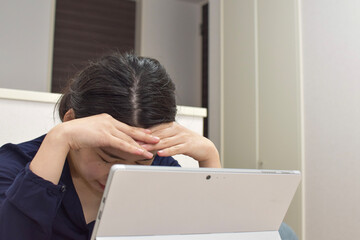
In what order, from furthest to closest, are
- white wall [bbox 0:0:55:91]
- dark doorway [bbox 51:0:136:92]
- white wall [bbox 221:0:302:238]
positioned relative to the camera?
dark doorway [bbox 51:0:136:92] < white wall [bbox 0:0:55:91] < white wall [bbox 221:0:302:238]

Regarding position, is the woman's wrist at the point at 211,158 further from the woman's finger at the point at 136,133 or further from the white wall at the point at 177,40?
the white wall at the point at 177,40

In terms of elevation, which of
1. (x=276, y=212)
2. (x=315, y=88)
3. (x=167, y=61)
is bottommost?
(x=276, y=212)

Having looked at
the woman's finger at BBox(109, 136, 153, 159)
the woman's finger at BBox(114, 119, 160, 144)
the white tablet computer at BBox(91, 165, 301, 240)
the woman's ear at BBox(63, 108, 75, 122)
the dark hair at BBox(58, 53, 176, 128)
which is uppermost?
the dark hair at BBox(58, 53, 176, 128)

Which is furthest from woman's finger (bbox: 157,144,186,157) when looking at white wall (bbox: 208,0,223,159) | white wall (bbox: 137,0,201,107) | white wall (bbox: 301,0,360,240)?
white wall (bbox: 137,0,201,107)

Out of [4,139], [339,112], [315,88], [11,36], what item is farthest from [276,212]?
[11,36]

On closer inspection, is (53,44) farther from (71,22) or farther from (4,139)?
(4,139)

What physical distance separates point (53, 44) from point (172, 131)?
2846 millimetres

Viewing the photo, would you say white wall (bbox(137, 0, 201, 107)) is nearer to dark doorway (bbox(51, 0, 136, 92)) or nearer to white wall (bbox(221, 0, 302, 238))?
dark doorway (bbox(51, 0, 136, 92))

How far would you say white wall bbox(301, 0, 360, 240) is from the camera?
187cm

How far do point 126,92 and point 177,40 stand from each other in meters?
3.04

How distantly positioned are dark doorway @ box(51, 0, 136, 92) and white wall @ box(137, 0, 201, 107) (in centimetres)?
15

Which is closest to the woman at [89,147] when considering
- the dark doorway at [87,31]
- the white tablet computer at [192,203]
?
the white tablet computer at [192,203]

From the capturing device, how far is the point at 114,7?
142 inches

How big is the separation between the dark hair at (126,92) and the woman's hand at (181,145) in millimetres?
23
